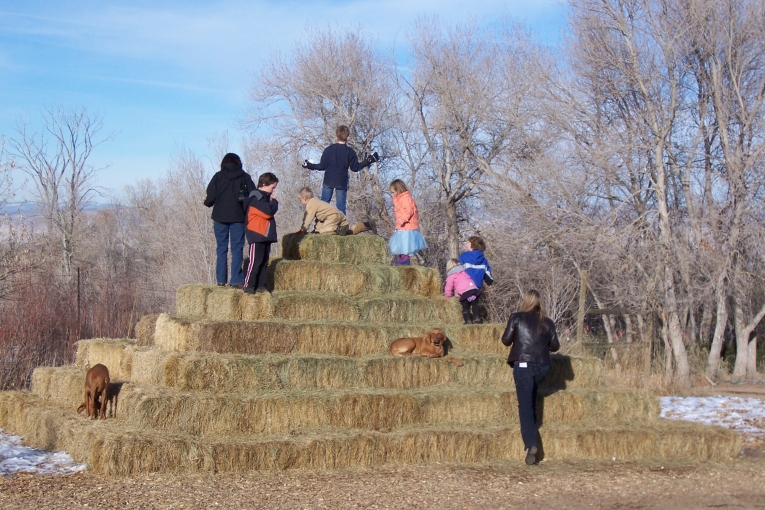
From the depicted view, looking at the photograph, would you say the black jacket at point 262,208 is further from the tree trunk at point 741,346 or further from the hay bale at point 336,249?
the tree trunk at point 741,346

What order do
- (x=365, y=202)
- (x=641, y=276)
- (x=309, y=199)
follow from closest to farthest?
(x=309, y=199) → (x=641, y=276) → (x=365, y=202)

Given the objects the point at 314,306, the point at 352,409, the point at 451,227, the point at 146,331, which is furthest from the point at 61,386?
the point at 451,227

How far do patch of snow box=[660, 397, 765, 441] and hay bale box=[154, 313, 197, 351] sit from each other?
6.85 m

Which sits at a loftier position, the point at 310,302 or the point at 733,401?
the point at 310,302

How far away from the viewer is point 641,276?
19297 mm

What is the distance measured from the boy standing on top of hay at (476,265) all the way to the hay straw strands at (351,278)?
53 cm

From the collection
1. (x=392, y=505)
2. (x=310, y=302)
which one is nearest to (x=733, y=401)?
(x=310, y=302)

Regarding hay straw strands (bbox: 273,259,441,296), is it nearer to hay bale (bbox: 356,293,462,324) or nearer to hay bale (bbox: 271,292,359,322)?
hay bale (bbox: 356,293,462,324)

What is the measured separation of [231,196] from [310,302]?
168 cm

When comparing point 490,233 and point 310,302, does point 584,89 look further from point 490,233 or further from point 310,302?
point 310,302

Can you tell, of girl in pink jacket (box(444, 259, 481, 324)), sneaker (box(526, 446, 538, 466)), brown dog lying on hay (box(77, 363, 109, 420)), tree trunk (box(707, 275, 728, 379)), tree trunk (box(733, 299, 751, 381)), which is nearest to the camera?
sneaker (box(526, 446, 538, 466))

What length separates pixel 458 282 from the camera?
36.6 ft

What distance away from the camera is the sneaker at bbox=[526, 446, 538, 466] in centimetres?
834

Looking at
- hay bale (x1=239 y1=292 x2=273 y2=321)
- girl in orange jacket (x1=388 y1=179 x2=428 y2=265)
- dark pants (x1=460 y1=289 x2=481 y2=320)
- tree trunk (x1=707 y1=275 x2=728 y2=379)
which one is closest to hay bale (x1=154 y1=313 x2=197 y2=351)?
hay bale (x1=239 y1=292 x2=273 y2=321)
